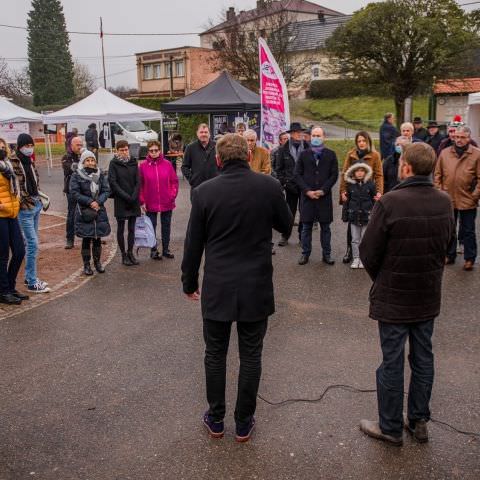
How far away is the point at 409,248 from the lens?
3.59 metres

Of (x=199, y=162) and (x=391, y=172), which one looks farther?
(x=199, y=162)

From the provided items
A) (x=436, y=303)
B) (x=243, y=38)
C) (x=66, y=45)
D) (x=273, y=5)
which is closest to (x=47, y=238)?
(x=436, y=303)

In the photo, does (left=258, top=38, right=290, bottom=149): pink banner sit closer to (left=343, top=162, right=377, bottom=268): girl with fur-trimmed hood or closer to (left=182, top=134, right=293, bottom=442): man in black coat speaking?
(left=343, top=162, right=377, bottom=268): girl with fur-trimmed hood

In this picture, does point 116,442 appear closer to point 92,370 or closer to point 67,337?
point 92,370

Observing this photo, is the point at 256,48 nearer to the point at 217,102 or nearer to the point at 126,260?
the point at 217,102

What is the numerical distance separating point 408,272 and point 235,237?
1086mm

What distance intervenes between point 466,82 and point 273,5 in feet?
57.6

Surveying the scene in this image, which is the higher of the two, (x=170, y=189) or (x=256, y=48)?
(x=256, y=48)

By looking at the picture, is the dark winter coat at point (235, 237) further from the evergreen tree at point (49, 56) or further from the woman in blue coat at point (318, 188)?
the evergreen tree at point (49, 56)

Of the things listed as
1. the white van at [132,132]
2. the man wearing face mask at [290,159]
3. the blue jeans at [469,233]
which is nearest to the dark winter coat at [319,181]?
the man wearing face mask at [290,159]

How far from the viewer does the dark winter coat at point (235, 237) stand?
362 centimetres

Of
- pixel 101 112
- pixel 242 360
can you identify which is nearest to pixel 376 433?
pixel 242 360

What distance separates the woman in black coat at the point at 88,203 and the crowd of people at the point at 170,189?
0.01 m

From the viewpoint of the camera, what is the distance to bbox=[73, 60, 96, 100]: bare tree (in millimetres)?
73688
